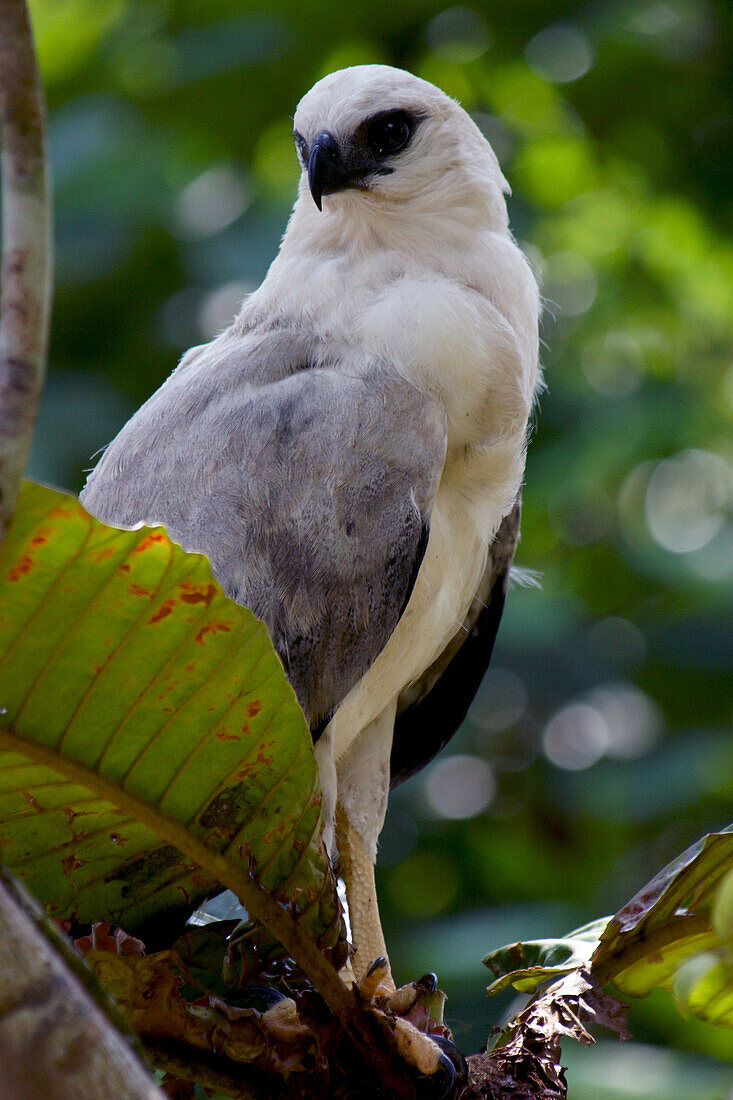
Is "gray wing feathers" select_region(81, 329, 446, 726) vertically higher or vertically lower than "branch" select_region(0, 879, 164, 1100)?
lower

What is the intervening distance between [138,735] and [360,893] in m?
1.03

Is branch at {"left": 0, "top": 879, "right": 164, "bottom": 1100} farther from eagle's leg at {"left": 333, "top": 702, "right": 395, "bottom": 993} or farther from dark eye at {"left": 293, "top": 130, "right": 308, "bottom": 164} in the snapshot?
dark eye at {"left": 293, "top": 130, "right": 308, "bottom": 164}

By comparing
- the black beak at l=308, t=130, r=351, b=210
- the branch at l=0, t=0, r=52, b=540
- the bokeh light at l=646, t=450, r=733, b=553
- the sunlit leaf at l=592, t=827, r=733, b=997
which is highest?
the branch at l=0, t=0, r=52, b=540

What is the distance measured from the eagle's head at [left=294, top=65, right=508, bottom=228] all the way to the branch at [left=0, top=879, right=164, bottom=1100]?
1669 millimetres

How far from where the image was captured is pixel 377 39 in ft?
15.7

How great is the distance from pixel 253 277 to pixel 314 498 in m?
2.89

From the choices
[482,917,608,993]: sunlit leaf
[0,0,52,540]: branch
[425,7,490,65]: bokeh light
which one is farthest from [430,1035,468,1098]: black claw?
[425,7,490,65]: bokeh light

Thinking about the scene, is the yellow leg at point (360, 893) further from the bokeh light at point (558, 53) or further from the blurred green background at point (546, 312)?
the bokeh light at point (558, 53)

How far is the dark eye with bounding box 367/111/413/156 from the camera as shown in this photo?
213cm

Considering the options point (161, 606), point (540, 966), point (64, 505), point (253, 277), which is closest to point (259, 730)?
point (161, 606)

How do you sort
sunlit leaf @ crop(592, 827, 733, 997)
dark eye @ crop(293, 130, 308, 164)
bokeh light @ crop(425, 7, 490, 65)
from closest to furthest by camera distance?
sunlit leaf @ crop(592, 827, 733, 997) → dark eye @ crop(293, 130, 308, 164) → bokeh light @ crop(425, 7, 490, 65)

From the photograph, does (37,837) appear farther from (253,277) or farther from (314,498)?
(253,277)

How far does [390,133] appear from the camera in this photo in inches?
84.8

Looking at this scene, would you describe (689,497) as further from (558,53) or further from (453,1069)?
(453,1069)
